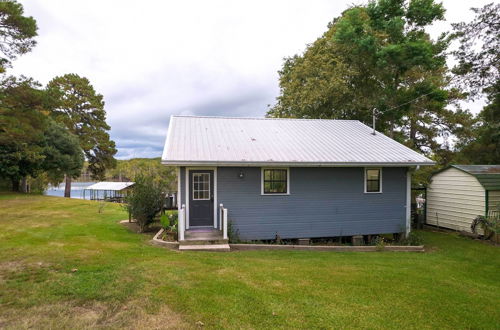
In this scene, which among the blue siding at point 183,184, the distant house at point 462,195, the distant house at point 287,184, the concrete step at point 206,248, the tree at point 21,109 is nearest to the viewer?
the concrete step at point 206,248

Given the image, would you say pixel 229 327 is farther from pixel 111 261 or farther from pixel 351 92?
pixel 351 92

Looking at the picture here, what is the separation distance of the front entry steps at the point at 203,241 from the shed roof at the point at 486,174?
412 inches

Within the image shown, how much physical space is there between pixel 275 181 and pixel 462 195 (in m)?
8.62

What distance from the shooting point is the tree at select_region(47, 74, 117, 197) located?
92.0ft

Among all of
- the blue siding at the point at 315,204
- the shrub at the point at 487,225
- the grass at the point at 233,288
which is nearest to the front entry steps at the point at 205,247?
the grass at the point at 233,288

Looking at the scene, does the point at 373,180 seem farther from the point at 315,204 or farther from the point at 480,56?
the point at 480,56

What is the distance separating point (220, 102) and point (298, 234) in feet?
39.9

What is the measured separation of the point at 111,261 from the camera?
6426 mm

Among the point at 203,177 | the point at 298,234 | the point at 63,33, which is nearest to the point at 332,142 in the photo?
the point at 298,234

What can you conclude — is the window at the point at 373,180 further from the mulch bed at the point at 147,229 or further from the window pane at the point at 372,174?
the mulch bed at the point at 147,229

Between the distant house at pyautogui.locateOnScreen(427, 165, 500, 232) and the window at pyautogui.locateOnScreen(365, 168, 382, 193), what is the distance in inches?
179

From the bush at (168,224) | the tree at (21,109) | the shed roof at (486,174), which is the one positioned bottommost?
the bush at (168,224)

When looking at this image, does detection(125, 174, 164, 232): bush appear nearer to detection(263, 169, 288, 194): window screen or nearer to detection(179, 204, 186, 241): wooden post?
detection(179, 204, 186, 241): wooden post

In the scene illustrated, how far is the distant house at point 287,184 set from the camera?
356 inches
